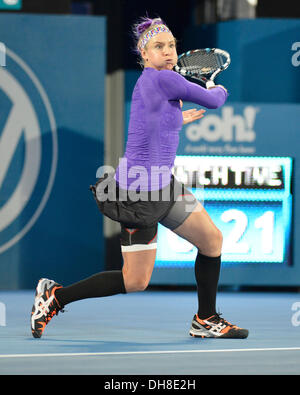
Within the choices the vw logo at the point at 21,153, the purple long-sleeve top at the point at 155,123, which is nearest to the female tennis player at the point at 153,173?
the purple long-sleeve top at the point at 155,123

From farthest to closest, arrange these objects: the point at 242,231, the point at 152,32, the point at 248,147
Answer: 1. the point at 248,147
2. the point at 242,231
3. the point at 152,32

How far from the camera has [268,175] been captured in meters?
8.32

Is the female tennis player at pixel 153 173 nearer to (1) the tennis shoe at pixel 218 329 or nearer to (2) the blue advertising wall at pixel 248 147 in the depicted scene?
(1) the tennis shoe at pixel 218 329

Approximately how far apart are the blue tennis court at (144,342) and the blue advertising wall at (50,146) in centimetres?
91

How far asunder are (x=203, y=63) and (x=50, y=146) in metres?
3.33

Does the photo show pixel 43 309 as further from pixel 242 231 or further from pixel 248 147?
pixel 248 147

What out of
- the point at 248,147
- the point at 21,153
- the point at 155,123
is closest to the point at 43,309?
the point at 155,123

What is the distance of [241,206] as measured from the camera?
8273mm

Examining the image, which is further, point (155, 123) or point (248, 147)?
point (248, 147)

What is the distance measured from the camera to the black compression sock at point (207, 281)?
522 centimetres

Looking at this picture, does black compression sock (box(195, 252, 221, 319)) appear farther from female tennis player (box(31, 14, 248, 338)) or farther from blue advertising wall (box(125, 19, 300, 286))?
blue advertising wall (box(125, 19, 300, 286))

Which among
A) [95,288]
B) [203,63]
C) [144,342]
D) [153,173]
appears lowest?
[144,342]

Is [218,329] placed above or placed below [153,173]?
below

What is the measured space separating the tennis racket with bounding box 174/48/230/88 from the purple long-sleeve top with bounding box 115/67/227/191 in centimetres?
30
